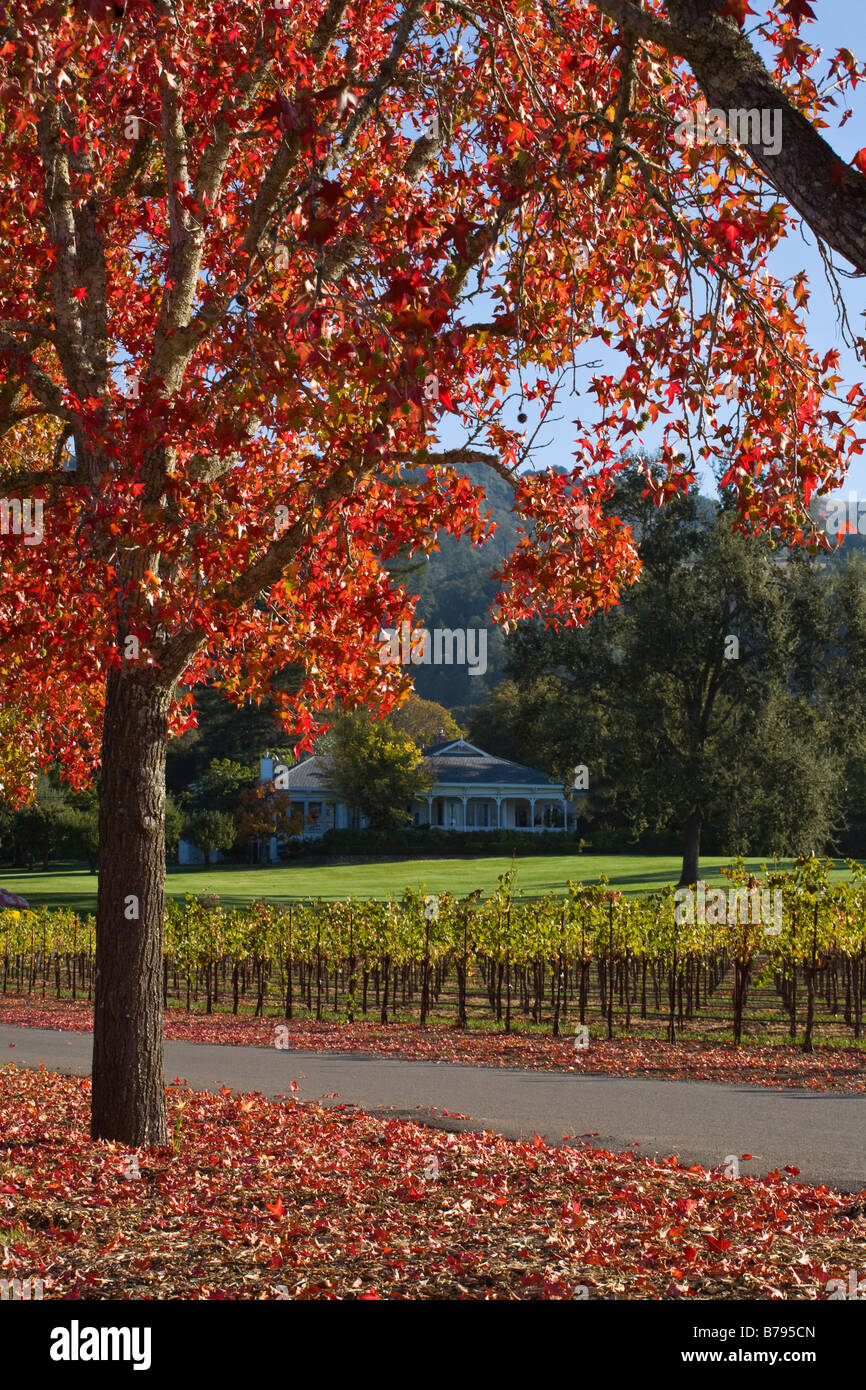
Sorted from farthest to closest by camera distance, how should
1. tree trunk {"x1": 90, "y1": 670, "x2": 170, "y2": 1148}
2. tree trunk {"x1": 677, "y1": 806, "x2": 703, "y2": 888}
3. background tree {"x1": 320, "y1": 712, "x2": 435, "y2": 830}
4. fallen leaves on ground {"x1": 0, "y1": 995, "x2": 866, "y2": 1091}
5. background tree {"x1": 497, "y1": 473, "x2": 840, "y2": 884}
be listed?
background tree {"x1": 320, "y1": 712, "x2": 435, "y2": 830}
tree trunk {"x1": 677, "y1": 806, "x2": 703, "y2": 888}
background tree {"x1": 497, "y1": 473, "x2": 840, "y2": 884}
fallen leaves on ground {"x1": 0, "y1": 995, "x2": 866, "y2": 1091}
tree trunk {"x1": 90, "y1": 670, "x2": 170, "y2": 1148}

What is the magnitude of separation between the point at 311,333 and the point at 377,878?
44.2m

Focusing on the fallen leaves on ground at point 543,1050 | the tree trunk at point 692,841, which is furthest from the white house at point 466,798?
the fallen leaves on ground at point 543,1050

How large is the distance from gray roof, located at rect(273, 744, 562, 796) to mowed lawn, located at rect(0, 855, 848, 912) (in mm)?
11485

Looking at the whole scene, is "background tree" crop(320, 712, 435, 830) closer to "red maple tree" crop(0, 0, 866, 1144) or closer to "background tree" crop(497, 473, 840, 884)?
"background tree" crop(497, 473, 840, 884)

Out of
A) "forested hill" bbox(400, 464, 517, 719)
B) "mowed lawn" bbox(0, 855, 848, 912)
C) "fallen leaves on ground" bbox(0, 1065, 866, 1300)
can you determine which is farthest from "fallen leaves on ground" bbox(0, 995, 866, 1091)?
"forested hill" bbox(400, 464, 517, 719)

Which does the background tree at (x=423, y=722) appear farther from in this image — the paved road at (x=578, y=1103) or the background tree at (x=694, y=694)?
the paved road at (x=578, y=1103)

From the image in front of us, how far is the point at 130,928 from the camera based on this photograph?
712 cm

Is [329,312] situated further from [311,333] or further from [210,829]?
[210,829]

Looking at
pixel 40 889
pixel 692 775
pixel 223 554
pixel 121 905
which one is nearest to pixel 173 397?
pixel 223 554

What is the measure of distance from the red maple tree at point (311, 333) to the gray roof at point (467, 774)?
59683 millimetres

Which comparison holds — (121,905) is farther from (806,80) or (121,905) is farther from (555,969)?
(555,969)

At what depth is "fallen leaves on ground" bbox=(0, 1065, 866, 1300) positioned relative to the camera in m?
4.54

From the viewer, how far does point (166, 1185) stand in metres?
6.21

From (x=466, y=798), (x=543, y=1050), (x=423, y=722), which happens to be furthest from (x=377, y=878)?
(x=543, y=1050)
